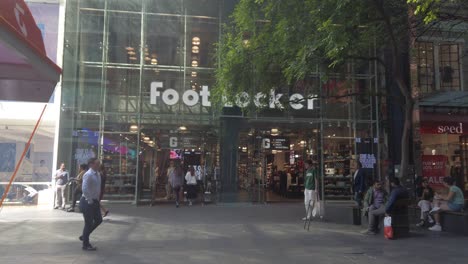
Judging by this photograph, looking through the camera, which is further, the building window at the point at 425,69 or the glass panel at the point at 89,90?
the building window at the point at 425,69

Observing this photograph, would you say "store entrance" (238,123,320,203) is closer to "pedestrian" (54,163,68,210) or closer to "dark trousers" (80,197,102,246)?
"pedestrian" (54,163,68,210)

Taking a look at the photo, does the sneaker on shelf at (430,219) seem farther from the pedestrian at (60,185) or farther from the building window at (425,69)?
the pedestrian at (60,185)

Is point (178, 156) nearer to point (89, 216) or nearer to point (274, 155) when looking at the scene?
point (274, 155)

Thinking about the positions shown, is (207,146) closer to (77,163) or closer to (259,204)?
(259,204)

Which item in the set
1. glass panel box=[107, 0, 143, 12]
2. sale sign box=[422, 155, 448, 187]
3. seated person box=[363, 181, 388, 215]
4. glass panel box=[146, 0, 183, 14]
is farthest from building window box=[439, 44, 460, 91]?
glass panel box=[107, 0, 143, 12]

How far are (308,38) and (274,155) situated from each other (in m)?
10.9

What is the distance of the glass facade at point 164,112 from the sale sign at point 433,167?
222 centimetres

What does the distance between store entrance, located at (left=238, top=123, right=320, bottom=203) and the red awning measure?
48.0 ft

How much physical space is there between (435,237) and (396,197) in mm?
1230

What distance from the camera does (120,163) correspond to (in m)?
17.4

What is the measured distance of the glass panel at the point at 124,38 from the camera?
58.0 ft

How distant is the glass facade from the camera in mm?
17219

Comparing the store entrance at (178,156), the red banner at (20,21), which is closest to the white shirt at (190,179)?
the store entrance at (178,156)

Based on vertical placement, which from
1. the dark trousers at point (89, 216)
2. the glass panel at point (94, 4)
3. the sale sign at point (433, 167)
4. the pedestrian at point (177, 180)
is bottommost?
the dark trousers at point (89, 216)
